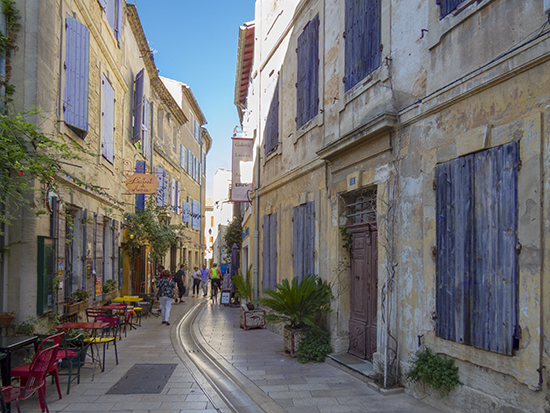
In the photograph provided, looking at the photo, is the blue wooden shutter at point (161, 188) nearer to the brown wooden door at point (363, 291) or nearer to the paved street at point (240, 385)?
the paved street at point (240, 385)

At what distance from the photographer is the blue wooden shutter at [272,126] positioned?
11.9m

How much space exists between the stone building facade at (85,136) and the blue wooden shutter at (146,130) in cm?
4

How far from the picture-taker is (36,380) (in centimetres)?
484

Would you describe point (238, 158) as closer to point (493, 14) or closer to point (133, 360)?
point (133, 360)

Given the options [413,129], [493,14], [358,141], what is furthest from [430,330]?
[493,14]

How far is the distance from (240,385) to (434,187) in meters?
3.59

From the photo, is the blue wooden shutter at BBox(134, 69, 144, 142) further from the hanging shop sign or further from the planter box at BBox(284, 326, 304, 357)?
the planter box at BBox(284, 326, 304, 357)

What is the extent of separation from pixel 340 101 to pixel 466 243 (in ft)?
12.9

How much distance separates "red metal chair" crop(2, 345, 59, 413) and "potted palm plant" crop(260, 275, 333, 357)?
359 cm

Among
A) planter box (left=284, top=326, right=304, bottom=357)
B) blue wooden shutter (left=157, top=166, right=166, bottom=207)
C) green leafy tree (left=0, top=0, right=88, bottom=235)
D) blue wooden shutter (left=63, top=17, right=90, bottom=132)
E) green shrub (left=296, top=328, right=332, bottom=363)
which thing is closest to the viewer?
green leafy tree (left=0, top=0, right=88, bottom=235)

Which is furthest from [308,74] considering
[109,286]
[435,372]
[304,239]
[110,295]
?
[110,295]

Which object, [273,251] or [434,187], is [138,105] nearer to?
[273,251]

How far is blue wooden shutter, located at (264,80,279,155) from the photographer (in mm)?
11852

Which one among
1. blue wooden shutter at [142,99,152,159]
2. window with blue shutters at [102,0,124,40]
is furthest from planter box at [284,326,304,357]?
blue wooden shutter at [142,99,152,159]
